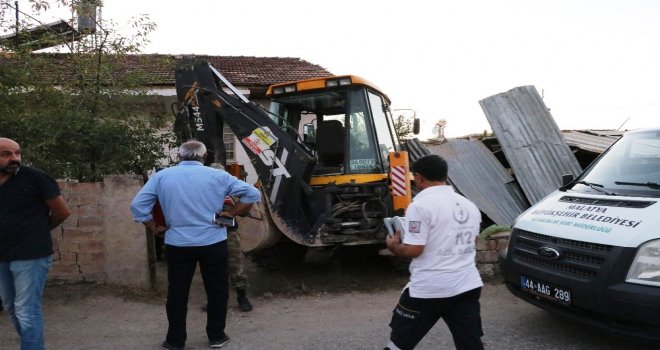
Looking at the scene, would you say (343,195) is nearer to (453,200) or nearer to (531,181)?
(453,200)

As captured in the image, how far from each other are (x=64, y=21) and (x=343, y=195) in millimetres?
3942

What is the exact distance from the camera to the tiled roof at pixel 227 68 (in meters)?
6.26

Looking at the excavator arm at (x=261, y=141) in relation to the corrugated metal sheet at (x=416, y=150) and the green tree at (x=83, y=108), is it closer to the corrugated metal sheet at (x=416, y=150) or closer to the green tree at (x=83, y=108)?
the green tree at (x=83, y=108)

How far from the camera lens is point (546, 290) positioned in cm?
397

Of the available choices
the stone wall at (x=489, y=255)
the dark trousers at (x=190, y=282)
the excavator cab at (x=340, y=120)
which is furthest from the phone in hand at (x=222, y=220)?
the stone wall at (x=489, y=255)

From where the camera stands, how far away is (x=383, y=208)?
6.08m

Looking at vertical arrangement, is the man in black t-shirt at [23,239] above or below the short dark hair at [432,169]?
below

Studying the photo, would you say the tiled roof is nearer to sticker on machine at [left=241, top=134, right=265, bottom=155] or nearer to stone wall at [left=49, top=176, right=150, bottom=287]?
sticker on machine at [left=241, top=134, right=265, bottom=155]

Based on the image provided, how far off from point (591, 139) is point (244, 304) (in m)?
7.44

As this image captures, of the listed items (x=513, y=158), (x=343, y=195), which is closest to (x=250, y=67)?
(x=513, y=158)

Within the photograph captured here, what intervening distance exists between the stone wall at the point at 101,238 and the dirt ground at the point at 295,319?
6.6 inches

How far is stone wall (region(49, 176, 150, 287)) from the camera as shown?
5.71m

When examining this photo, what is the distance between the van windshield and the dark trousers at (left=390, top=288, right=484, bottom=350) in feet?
6.78

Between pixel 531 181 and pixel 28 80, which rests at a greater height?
pixel 28 80
